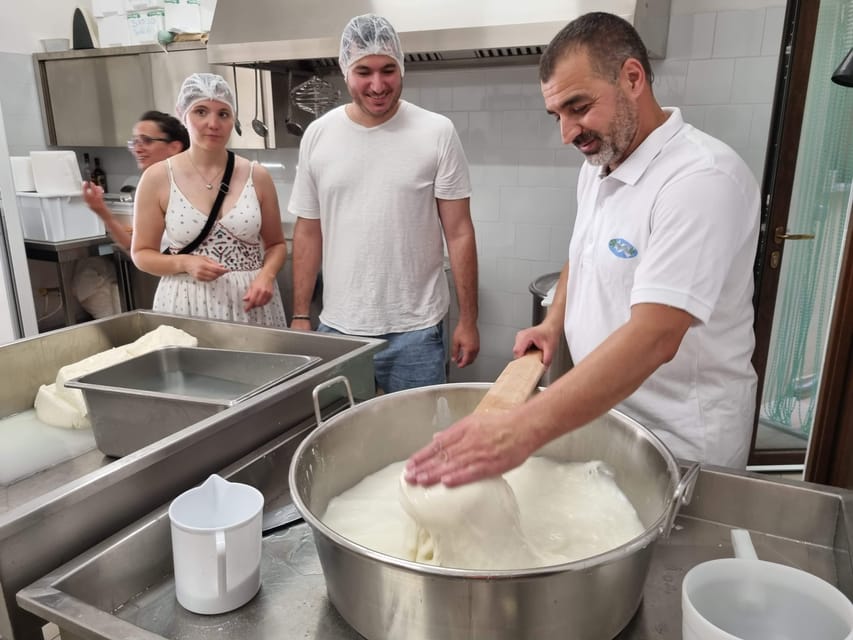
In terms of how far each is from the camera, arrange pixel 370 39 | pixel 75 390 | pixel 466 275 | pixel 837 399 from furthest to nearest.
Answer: pixel 466 275 < pixel 370 39 < pixel 837 399 < pixel 75 390

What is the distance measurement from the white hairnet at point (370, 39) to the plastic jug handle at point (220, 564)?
55.8 inches

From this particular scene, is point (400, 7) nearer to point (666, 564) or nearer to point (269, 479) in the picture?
point (269, 479)

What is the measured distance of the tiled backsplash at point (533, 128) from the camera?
8.07ft

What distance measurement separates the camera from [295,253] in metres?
2.08

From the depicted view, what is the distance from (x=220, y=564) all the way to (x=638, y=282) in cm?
66

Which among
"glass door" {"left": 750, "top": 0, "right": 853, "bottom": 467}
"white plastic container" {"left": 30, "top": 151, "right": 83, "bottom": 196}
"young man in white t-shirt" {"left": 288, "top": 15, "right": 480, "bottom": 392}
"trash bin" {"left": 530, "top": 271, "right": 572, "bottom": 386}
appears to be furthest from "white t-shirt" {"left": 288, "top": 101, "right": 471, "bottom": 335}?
"white plastic container" {"left": 30, "top": 151, "right": 83, "bottom": 196}

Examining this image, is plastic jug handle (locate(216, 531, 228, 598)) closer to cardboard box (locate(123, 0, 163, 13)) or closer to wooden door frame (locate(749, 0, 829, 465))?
wooden door frame (locate(749, 0, 829, 465))

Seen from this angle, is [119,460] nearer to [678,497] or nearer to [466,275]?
[678,497]

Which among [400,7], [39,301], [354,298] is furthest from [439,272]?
[39,301]

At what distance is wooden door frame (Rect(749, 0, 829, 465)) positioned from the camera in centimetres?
224

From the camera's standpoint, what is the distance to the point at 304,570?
886 millimetres

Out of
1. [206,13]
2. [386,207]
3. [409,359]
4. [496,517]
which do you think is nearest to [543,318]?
[409,359]

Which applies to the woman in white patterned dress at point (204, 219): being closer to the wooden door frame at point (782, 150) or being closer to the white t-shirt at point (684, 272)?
the white t-shirt at point (684, 272)

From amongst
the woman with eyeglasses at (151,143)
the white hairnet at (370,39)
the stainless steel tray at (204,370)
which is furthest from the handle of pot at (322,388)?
the woman with eyeglasses at (151,143)
